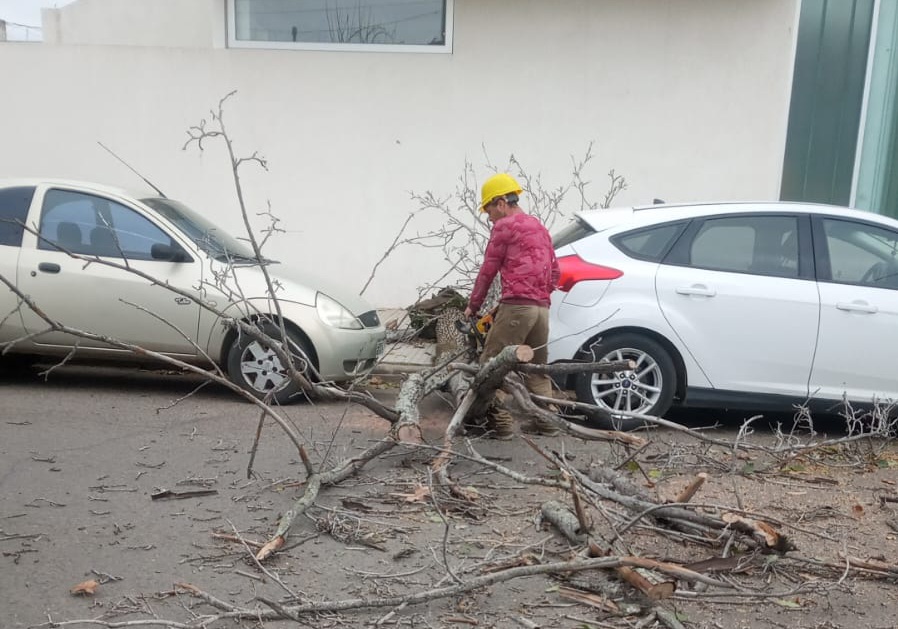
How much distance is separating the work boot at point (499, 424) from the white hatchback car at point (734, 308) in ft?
1.99

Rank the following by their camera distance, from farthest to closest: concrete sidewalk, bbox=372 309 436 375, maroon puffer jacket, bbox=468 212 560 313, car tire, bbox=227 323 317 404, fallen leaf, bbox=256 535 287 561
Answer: concrete sidewalk, bbox=372 309 436 375 → car tire, bbox=227 323 317 404 → maroon puffer jacket, bbox=468 212 560 313 → fallen leaf, bbox=256 535 287 561

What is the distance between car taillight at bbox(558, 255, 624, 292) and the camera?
269 inches

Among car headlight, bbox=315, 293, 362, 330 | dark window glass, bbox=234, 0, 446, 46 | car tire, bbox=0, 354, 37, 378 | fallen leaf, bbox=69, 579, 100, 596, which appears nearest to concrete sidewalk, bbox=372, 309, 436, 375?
car headlight, bbox=315, 293, 362, 330

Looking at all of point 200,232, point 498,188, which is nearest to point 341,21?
point 200,232

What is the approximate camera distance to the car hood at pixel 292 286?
7.43 metres

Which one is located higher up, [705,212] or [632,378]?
[705,212]

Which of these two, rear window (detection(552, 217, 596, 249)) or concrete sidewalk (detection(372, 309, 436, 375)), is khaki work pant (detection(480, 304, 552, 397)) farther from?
concrete sidewalk (detection(372, 309, 436, 375))

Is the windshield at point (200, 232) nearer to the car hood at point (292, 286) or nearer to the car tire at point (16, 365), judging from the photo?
the car hood at point (292, 286)

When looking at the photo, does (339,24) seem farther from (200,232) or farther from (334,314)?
(334,314)

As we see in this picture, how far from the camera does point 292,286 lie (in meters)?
7.53

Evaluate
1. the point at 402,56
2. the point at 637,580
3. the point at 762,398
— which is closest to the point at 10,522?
the point at 637,580

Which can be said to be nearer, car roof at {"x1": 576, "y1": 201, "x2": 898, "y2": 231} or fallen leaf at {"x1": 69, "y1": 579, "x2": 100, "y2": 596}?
fallen leaf at {"x1": 69, "y1": 579, "x2": 100, "y2": 596}

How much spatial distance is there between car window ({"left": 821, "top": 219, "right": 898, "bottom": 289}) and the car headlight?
3.71 metres

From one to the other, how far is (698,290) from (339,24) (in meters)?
6.63
